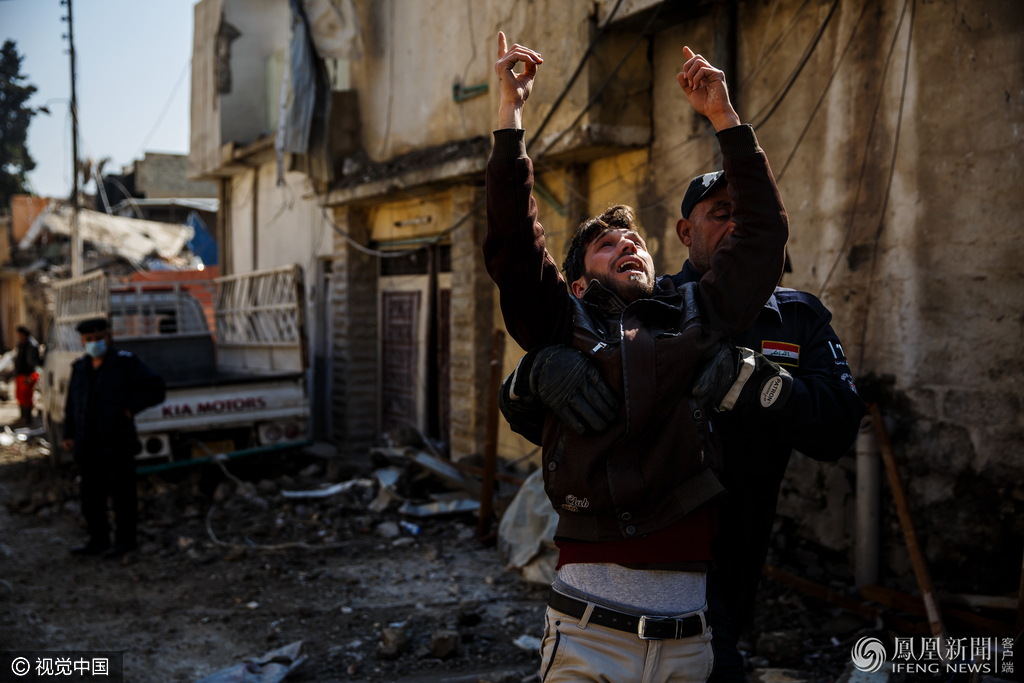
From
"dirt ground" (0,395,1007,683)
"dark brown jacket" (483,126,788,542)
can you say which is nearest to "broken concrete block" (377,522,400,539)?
"dirt ground" (0,395,1007,683)

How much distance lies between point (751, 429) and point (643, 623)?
2.59 feet

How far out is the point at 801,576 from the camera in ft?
15.1

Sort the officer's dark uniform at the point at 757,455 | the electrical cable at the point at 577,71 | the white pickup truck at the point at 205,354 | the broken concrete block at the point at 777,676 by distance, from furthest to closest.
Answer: the white pickup truck at the point at 205,354 < the electrical cable at the point at 577,71 < the broken concrete block at the point at 777,676 < the officer's dark uniform at the point at 757,455

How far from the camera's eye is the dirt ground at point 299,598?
3.92 meters

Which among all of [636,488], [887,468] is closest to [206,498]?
[887,468]

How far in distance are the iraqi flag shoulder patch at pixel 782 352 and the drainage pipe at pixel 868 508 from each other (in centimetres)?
204

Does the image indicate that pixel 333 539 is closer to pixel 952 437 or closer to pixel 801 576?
pixel 801 576

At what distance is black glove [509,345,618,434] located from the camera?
68.3 inches

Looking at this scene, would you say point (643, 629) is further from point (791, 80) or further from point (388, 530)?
point (388, 530)

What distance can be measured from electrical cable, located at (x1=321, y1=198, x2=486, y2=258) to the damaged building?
6 centimetres
